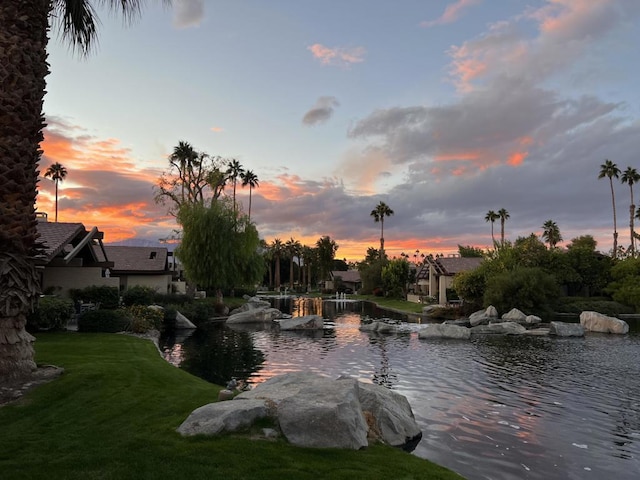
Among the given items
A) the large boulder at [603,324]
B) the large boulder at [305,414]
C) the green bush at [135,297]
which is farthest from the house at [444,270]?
the large boulder at [305,414]

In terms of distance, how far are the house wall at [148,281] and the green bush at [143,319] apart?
68.6ft

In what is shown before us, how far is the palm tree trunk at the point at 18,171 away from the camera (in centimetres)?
1140

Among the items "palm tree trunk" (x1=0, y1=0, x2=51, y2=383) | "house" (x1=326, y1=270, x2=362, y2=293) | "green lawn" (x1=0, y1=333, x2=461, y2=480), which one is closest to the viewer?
"green lawn" (x1=0, y1=333, x2=461, y2=480)

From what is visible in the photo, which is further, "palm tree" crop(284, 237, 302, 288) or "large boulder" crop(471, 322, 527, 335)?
"palm tree" crop(284, 237, 302, 288)

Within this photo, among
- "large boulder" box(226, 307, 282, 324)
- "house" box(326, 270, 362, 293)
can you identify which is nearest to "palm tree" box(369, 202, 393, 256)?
"house" box(326, 270, 362, 293)

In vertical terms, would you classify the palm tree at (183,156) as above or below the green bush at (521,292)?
above

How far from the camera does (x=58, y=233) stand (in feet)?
95.5

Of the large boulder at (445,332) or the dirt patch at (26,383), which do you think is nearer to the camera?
the dirt patch at (26,383)

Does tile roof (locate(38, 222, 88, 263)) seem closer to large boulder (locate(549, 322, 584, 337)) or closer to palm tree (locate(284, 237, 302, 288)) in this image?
large boulder (locate(549, 322, 584, 337))

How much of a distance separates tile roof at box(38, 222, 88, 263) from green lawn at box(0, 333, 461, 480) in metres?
17.6

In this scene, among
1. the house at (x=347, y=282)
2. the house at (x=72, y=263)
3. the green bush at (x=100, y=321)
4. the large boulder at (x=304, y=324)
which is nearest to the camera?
the green bush at (x=100, y=321)

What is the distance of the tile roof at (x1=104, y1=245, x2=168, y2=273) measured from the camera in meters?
51.7

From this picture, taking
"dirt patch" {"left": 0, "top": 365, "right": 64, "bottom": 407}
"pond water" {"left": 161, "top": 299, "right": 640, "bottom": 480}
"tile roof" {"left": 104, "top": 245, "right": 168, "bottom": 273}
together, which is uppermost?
"tile roof" {"left": 104, "top": 245, "right": 168, "bottom": 273}

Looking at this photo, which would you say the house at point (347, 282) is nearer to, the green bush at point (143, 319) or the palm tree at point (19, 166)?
the green bush at point (143, 319)
